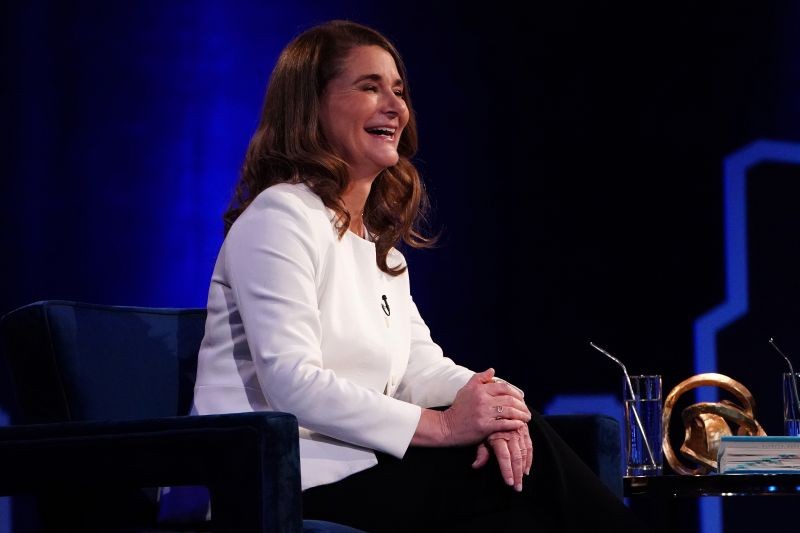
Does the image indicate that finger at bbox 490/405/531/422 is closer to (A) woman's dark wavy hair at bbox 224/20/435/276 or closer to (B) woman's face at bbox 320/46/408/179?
(A) woman's dark wavy hair at bbox 224/20/435/276

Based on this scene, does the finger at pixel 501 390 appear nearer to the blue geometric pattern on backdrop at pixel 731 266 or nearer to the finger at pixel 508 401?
the finger at pixel 508 401

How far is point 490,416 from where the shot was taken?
1597mm

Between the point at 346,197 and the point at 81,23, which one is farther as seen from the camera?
the point at 81,23

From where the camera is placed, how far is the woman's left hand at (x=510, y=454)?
153cm

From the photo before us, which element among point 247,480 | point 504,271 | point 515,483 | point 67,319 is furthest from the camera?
point 504,271

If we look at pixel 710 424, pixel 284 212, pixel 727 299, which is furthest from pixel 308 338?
pixel 727 299

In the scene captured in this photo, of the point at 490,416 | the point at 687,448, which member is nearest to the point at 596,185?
the point at 687,448

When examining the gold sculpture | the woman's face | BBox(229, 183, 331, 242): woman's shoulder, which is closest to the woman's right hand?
BBox(229, 183, 331, 242): woman's shoulder

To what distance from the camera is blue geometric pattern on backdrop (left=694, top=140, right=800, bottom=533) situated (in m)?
3.30

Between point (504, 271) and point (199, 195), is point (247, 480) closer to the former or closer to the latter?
point (199, 195)

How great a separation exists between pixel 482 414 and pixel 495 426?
3cm

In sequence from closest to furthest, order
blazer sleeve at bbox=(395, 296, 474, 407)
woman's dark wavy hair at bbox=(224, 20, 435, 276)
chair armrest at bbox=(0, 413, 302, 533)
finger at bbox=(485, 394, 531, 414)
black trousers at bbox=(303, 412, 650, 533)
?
chair armrest at bbox=(0, 413, 302, 533)
black trousers at bbox=(303, 412, 650, 533)
finger at bbox=(485, 394, 531, 414)
woman's dark wavy hair at bbox=(224, 20, 435, 276)
blazer sleeve at bbox=(395, 296, 474, 407)

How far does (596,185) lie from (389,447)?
1938 millimetres

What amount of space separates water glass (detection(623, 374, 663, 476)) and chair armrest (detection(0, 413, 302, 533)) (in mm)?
1265
